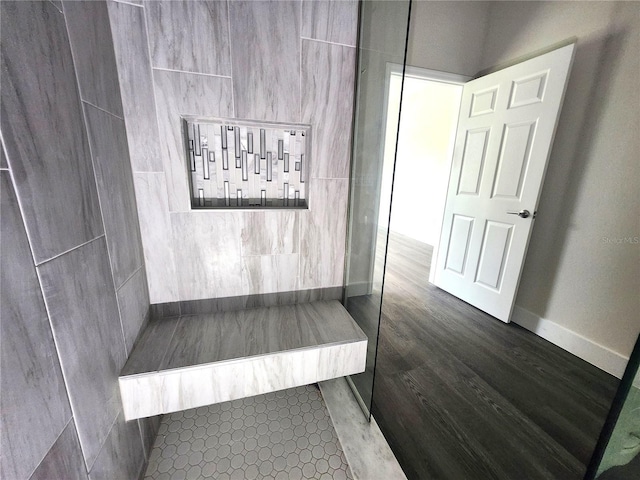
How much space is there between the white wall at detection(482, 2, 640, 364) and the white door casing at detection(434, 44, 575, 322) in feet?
0.52

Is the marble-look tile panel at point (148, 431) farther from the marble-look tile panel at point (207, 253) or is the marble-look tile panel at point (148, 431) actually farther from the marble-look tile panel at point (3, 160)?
the marble-look tile panel at point (3, 160)

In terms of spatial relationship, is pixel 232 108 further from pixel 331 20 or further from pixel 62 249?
pixel 62 249

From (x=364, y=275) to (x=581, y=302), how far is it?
1687 millimetres

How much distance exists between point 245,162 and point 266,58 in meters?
0.49

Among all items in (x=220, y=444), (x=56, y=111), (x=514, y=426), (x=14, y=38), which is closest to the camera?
(x=14, y=38)

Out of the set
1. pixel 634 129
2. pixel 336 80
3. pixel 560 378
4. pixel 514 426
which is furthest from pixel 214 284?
pixel 634 129

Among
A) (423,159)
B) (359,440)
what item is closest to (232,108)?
(359,440)

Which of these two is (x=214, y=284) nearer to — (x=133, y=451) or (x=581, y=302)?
(x=133, y=451)

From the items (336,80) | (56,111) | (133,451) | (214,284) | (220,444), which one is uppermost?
(336,80)

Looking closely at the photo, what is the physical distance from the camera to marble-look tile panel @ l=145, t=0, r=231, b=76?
1061 millimetres

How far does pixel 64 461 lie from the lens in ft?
2.04

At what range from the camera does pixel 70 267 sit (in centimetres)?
69

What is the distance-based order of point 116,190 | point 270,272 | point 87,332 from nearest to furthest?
point 87,332 < point 116,190 < point 270,272

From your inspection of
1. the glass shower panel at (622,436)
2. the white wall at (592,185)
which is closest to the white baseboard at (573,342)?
the white wall at (592,185)
